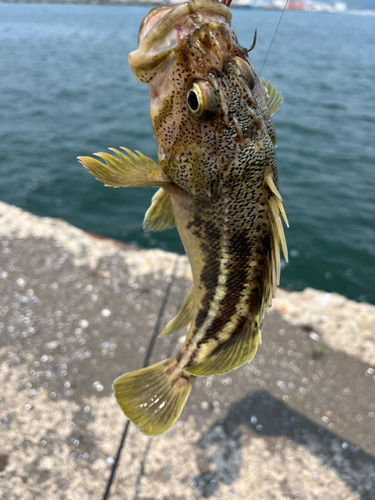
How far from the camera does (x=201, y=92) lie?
168 centimetres

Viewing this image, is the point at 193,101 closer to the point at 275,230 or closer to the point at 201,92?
the point at 201,92

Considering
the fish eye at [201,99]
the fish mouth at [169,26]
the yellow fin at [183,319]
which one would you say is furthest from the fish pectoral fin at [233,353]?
the fish mouth at [169,26]

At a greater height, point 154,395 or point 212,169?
point 212,169

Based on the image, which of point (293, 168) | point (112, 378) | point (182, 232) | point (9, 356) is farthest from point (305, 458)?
point (293, 168)

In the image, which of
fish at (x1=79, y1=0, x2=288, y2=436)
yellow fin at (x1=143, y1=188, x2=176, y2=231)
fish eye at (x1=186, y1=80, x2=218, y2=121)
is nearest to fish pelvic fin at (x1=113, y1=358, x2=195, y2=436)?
fish at (x1=79, y1=0, x2=288, y2=436)

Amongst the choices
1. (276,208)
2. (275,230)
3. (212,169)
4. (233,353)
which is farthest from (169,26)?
(233,353)

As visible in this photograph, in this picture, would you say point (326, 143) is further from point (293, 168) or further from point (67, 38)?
point (67, 38)

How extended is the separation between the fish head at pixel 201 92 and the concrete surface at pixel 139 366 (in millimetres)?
2773

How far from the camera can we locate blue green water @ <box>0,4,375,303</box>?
862 cm

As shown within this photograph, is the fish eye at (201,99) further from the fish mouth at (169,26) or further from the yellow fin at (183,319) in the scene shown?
the yellow fin at (183,319)

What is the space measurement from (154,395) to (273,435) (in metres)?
1.90

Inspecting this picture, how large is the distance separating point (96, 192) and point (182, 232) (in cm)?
Answer: 858

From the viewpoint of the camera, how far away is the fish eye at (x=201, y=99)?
5.54 feet

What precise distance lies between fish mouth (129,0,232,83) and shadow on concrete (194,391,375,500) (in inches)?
132
